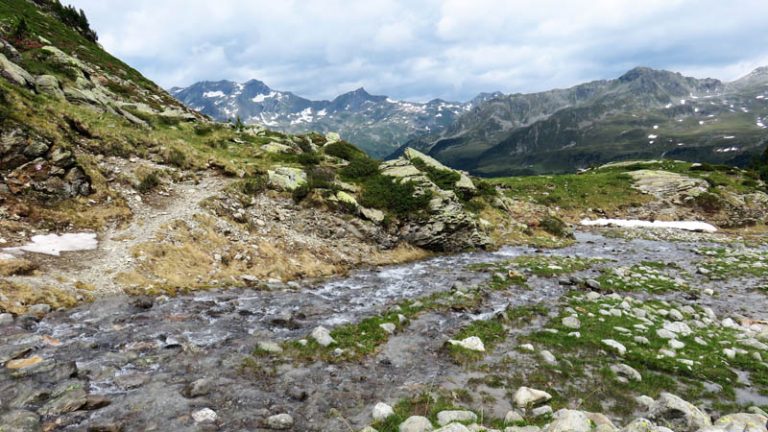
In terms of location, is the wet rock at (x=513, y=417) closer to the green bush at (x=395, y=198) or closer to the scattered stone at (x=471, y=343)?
the scattered stone at (x=471, y=343)

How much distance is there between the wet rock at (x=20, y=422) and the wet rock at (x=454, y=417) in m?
8.25

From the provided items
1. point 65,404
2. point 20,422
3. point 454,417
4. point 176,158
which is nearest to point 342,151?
point 176,158

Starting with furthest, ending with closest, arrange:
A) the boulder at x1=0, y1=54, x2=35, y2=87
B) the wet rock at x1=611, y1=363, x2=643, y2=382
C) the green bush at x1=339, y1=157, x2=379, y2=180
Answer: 1. the green bush at x1=339, y1=157, x2=379, y2=180
2. the boulder at x1=0, y1=54, x2=35, y2=87
3. the wet rock at x1=611, y1=363, x2=643, y2=382

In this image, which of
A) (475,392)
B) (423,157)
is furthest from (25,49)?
(475,392)

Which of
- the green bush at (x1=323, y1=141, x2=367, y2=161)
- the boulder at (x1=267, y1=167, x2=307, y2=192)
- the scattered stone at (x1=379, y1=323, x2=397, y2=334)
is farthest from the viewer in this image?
the green bush at (x1=323, y1=141, x2=367, y2=161)

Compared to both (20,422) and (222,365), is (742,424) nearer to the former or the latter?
(222,365)

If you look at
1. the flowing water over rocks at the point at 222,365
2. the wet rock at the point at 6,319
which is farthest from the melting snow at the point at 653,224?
the wet rock at the point at 6,319

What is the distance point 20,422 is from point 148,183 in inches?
752

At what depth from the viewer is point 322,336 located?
13234mm

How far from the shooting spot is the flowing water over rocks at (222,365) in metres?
8.77

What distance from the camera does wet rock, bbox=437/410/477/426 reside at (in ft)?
28.9

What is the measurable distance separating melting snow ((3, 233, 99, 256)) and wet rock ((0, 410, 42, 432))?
11.0 m

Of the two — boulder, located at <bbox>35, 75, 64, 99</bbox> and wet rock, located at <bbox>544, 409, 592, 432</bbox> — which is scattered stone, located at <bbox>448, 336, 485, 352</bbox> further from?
boulder, located at <bbox>35, 75, 64, 99</bbox>

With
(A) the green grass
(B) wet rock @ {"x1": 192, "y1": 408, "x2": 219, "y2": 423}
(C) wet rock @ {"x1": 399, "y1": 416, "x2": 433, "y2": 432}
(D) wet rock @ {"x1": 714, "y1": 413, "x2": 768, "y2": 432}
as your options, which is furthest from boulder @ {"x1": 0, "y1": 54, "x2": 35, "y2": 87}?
(A) the green grass
